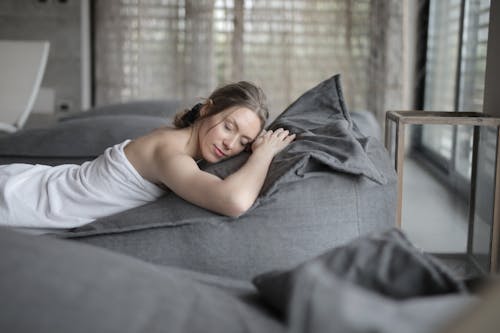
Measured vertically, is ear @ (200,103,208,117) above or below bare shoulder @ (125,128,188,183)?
above

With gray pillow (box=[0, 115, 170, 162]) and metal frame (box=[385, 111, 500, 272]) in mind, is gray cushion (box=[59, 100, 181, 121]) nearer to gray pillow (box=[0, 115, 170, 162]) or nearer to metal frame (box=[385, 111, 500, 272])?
gray pillow (box=[0, 115, 170, 162])

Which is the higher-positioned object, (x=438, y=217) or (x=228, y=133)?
(x=228, y=133)

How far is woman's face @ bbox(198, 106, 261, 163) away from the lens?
6.00 ft

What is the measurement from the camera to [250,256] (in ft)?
5.40

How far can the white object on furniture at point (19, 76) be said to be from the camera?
4281 millimetres

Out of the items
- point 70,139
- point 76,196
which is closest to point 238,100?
point 76,196

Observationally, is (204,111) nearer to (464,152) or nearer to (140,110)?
(464,152)

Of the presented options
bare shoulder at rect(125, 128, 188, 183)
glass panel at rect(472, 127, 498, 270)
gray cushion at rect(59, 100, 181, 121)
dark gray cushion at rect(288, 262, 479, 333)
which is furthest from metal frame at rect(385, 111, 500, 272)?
gray cushion at rect(59, 100, 181, 121)

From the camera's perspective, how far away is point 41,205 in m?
1.85

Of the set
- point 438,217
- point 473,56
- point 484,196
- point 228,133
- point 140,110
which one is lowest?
point 438,217

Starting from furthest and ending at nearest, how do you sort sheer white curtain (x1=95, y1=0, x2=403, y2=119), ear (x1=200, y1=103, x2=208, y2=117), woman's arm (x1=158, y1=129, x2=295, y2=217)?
sheer white curtain (x1=95, y1=0, x2=403, y2=119)
ear (x1=200, y1=103, x2=208, y2=117)
woman's arm (x1=158, y1=129, x2=295, y2=217)

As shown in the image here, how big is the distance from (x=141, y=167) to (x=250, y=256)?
43 cm

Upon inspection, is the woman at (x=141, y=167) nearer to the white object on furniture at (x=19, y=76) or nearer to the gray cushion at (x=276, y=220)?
the gray cushion at (x=276, y=220)

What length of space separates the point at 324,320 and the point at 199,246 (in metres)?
0.96
